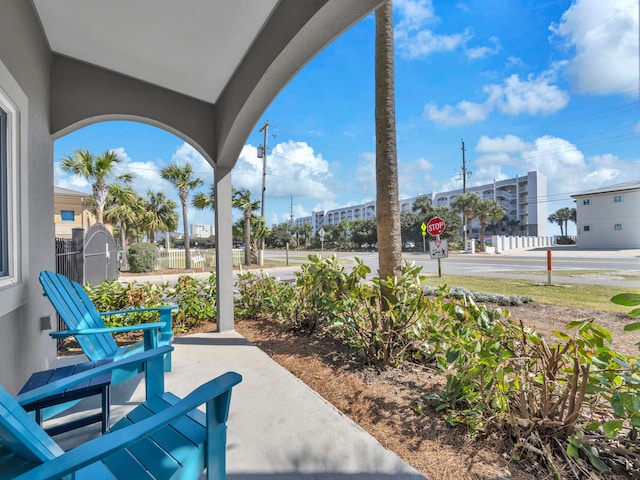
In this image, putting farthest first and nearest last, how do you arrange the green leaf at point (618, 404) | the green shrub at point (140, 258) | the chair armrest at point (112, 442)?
the green shrub at point (140, 258), the green leaf at point (618, 404), the chair armrest at point (112, 442)

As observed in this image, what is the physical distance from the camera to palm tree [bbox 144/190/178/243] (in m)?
22.7

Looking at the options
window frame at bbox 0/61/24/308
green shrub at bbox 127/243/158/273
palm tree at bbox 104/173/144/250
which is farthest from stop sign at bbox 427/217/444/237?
palm tree at bbox 104/173/144/250

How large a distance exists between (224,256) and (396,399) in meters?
2.83

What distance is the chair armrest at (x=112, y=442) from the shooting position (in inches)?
30.7

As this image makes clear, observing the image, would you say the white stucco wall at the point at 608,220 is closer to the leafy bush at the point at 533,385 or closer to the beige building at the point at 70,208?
the leafy bush at the point at 533,385

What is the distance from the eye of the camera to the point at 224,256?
13.3 ft

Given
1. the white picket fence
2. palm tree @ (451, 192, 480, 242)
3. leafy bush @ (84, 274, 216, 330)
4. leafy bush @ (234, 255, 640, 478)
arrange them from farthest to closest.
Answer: palm tree @ (451, 192, 480, 242) < the white picket fence < leafy bush @ (84, 274, 216, 330) < leafy bush @ (234, 255, 640, 478)

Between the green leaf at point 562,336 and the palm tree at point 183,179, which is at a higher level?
the palm tree at point 183,179

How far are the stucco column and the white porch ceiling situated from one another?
130 cm

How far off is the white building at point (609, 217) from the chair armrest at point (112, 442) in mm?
16820

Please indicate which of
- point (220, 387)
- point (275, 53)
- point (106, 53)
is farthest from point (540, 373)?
point (106, 53)

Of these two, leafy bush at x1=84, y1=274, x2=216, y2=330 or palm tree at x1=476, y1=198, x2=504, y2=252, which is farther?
palm tree at x1=476, y1=198, x2=504, y2=252

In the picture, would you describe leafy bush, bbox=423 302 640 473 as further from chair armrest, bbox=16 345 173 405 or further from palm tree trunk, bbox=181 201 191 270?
palm tree trunk, bbox=181 201 191 270

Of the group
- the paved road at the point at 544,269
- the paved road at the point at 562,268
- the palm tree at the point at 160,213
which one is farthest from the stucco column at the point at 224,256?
the palm tree at the point at 160,213
